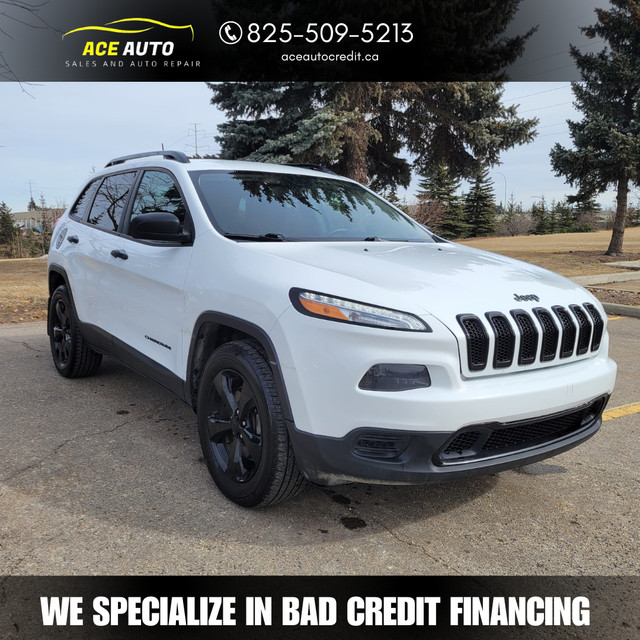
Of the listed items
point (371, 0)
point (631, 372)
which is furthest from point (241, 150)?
point (631, 372)

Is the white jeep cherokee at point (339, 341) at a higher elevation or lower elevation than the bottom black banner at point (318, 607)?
higher

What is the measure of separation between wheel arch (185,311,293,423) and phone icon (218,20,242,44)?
14.4 m

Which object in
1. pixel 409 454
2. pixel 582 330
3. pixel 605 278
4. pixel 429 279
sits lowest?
pixel 605 278

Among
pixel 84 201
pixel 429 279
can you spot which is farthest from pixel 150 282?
pixel 84 201

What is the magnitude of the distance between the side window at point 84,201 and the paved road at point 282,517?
6.54 ft

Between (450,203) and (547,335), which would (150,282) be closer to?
(547,335)

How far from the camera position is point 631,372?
612 cm

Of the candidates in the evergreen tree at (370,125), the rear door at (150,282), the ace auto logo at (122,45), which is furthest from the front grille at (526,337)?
the evergreen tree at (370,125)

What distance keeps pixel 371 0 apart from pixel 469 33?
10.9 ft

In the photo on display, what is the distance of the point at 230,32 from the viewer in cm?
1595

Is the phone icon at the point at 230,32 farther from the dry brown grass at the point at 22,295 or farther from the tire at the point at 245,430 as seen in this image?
the tire at the point at 245,430

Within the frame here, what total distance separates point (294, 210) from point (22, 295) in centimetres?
929

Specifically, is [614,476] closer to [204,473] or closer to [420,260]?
[420,260]

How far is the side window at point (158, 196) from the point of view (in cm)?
390
